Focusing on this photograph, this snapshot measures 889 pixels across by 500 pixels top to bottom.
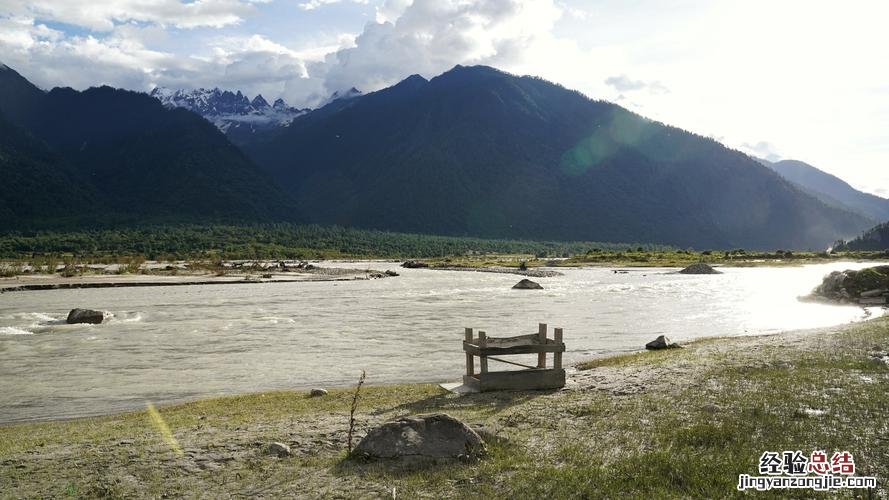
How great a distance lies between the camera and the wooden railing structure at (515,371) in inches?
791

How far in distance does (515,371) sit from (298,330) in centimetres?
2356

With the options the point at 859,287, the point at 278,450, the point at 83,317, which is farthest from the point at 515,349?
the point at 859,287

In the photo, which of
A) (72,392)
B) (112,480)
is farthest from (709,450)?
(72,392)

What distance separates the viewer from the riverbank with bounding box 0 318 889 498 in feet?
36.2

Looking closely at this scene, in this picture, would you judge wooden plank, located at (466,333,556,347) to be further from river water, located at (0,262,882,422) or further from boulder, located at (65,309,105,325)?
boulder, located at (65,309,105,325)

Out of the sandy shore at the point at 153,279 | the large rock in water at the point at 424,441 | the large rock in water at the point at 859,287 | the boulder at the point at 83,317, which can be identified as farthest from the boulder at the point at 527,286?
the large rock in water at the point at 424,441

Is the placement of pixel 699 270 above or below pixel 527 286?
above

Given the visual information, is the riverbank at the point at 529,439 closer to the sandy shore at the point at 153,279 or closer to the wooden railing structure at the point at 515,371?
the wooden railing structure at the point at 515,371

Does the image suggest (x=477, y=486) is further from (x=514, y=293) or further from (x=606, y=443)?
(x=514, y=293)

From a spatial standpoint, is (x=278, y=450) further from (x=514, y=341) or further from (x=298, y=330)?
(x=298, y=330)

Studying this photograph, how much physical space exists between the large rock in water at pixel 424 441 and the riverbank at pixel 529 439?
400 mm

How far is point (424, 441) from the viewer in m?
12.8

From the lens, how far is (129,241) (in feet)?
582

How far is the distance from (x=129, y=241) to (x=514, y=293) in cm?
14330
